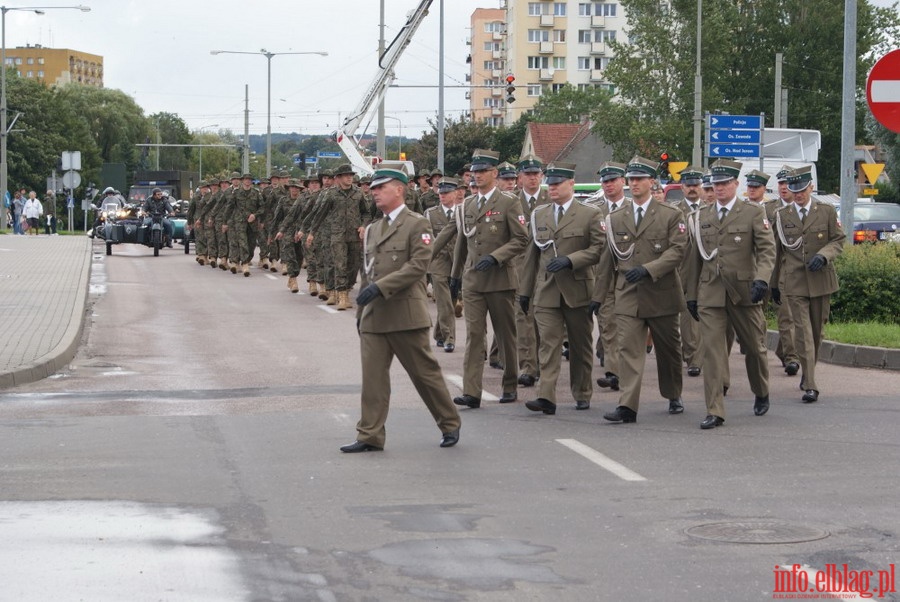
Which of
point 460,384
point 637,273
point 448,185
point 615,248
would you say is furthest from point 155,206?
point 637,273

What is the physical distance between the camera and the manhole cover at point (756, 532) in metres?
7.14

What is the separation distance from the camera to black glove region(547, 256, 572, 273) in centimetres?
1144

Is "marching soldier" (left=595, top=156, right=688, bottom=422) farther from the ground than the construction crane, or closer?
closer

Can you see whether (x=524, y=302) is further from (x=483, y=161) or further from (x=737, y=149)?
(x=737, y=149)

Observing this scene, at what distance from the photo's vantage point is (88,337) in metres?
18.3

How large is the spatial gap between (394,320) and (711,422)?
8.65ft

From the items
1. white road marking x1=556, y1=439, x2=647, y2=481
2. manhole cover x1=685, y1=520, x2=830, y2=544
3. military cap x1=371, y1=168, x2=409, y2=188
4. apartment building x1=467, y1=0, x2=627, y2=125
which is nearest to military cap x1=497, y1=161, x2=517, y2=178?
military cap x1=371, y1=168, x2=409, y2=188

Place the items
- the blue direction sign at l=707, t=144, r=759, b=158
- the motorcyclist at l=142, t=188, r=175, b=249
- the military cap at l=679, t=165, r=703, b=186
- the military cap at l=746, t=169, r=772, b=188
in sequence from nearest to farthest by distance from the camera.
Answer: the military cap at l=746, t=169, r=772, b=188 < the military cap at l=679, t=165, r=703, b=186 < the motorcyclist at l=142, t=188, r=175, b=249 < the blue direction sign at l=707, t=144, r=759, b=158

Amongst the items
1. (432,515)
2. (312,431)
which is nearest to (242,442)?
(312,431)

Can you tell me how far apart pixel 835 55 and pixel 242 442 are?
69.0m

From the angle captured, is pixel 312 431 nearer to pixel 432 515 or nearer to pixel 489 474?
pixel 489 474

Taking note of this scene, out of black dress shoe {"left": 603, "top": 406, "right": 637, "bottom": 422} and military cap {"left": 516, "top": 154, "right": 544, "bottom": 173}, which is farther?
military cap {"left": 516, "top": 154, "right": 544, "bottom": 173}

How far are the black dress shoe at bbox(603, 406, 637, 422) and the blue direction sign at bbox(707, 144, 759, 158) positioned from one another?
111 ft

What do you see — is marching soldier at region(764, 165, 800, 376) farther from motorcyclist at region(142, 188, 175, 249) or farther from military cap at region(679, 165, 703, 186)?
motorcyclist at region(142, 188, 175, 249)
